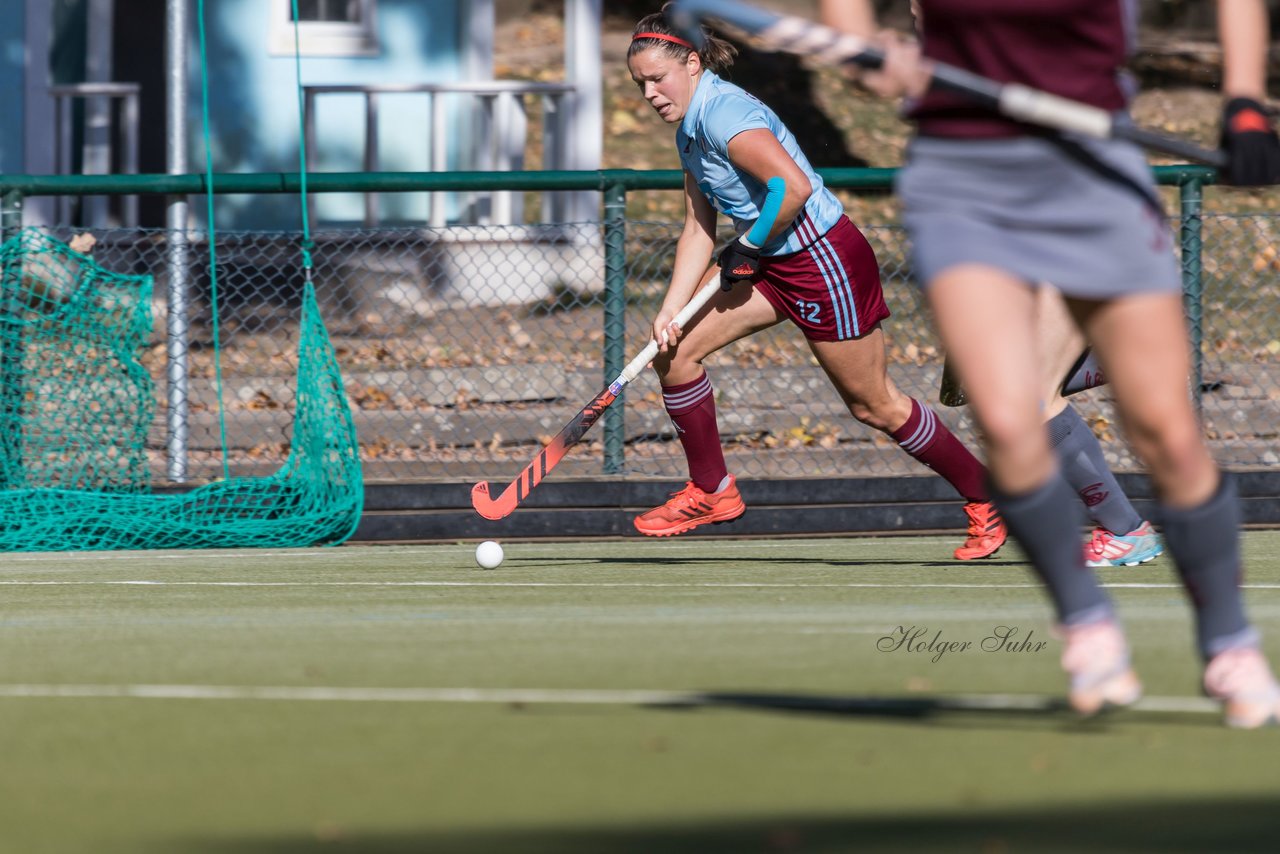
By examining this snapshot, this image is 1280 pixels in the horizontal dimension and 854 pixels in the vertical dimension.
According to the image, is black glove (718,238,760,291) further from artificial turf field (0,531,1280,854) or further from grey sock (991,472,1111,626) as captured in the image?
grey sock (991,472,1111,626)

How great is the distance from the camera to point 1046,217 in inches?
153

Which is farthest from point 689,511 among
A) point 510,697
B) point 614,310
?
point 510,697

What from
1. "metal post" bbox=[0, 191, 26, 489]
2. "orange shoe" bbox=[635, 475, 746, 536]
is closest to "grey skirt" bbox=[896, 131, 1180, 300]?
"orange shoe" bbox=[635, 475, 746, 536]

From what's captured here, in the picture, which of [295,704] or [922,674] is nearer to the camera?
[295,704]

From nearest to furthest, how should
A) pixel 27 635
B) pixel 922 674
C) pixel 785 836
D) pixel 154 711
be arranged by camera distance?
pixel 785 836
pixel 154 711
pixel 922 674
pixel 27 635

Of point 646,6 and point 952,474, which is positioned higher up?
point 646,6

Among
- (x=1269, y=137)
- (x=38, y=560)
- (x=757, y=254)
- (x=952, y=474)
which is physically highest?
(x=1269, y=137)

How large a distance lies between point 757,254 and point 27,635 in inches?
114

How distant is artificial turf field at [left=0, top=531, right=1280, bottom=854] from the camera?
10.7ft

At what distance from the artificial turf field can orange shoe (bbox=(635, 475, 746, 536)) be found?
110 cm

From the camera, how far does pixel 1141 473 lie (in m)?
→ 9.77

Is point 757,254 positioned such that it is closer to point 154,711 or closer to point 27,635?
point 27,635

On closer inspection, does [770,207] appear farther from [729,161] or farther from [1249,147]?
[1249,147]

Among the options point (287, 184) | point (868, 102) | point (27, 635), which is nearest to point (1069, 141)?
point (27, 635)
